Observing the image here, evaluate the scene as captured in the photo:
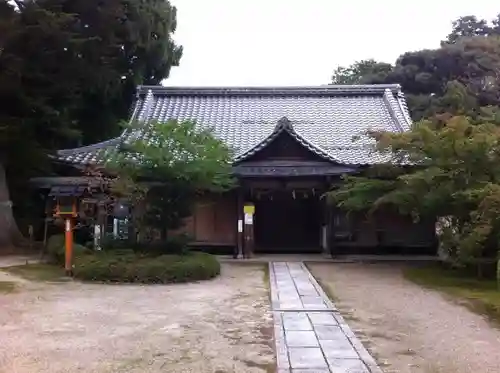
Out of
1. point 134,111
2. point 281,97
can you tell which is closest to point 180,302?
point 134,111

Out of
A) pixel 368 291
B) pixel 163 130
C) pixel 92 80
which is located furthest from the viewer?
pixel 92 80

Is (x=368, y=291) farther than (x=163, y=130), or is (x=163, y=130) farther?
(x=163, y=130)

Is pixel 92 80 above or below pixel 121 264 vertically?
above

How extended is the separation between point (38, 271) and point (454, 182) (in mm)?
10504

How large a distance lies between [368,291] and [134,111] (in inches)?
576

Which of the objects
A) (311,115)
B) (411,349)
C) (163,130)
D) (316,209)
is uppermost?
(311,115)

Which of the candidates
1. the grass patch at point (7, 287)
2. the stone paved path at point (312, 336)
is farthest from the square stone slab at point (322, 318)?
the grass patch at point (7, 287)

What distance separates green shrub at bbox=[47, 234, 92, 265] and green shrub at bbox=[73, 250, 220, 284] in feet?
4.06

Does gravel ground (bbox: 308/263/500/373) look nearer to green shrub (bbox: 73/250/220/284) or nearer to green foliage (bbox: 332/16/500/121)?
green shrub (bbox: 73/250/220/284)

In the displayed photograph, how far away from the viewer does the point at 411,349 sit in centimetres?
733

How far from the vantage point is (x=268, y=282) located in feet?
44.5

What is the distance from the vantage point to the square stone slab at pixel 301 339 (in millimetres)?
7348

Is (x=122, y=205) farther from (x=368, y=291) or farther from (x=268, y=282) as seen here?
(x=368, y=291)

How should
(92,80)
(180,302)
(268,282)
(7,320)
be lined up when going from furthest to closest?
(92,80) → (268,282) → (180,302) → (7,320)
